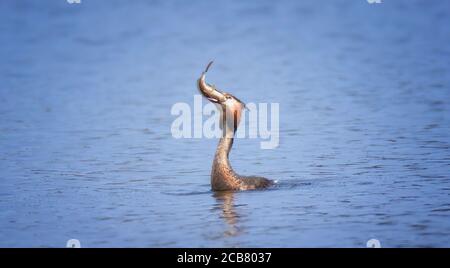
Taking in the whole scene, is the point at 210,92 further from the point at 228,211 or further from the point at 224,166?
the point at 228,211

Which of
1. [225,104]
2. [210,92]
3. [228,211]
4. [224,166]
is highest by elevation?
[210,92]

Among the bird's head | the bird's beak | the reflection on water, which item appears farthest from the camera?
the bird's head

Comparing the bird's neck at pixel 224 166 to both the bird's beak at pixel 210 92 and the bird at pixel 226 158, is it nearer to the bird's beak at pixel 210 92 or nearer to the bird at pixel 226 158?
the bird at pixel 226 158

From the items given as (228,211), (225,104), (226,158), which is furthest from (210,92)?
(228,211)

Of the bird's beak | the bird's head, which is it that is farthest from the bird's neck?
the bird's beak

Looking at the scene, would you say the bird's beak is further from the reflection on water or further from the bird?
the reflection on water

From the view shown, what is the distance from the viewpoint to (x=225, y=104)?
1536 cm

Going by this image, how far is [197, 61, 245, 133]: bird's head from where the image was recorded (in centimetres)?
1510

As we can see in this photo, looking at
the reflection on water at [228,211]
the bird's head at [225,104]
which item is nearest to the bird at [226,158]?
the bird's head at [225,104]

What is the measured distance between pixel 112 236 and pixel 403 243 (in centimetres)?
324

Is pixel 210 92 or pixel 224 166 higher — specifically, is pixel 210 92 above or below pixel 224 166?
above

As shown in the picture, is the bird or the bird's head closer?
the bird's head

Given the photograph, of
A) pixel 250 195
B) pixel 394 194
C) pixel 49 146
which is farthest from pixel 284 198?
pixel 49 146

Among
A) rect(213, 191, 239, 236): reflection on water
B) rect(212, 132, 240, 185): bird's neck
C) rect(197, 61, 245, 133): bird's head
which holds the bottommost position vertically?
rect(213, 191, 239, 236): reflection on water
